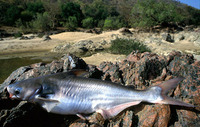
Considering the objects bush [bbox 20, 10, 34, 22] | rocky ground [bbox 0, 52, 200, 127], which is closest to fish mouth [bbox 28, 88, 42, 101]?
rocky ground [bbox 0, 52, 200, 127]

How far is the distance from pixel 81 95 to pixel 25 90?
75cm

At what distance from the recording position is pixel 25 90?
2205 mm

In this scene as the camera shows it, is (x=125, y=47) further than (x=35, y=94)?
Yes

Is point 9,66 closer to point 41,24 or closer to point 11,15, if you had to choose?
point 41,24

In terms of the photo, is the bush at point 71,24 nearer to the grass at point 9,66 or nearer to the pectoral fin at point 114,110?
the grass at point 9,66

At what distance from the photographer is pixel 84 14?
49.3 meters

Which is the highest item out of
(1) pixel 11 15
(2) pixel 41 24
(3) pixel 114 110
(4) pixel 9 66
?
(1) pixel 11 15

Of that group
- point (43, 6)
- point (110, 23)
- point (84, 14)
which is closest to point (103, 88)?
point (110, 23)

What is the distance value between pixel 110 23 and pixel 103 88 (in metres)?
34.3

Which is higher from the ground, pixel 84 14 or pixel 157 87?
pixel 84 14

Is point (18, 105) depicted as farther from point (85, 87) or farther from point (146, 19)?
point (146, 19)

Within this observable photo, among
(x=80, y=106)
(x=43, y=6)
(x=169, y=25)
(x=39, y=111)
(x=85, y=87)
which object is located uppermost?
(x=43, y=6)

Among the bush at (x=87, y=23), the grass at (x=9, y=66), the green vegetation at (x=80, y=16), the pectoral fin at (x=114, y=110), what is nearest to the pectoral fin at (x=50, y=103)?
the pectoral fin at (x=114, y=110)

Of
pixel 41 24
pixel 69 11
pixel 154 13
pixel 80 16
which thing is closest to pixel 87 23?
pixel 80 16
